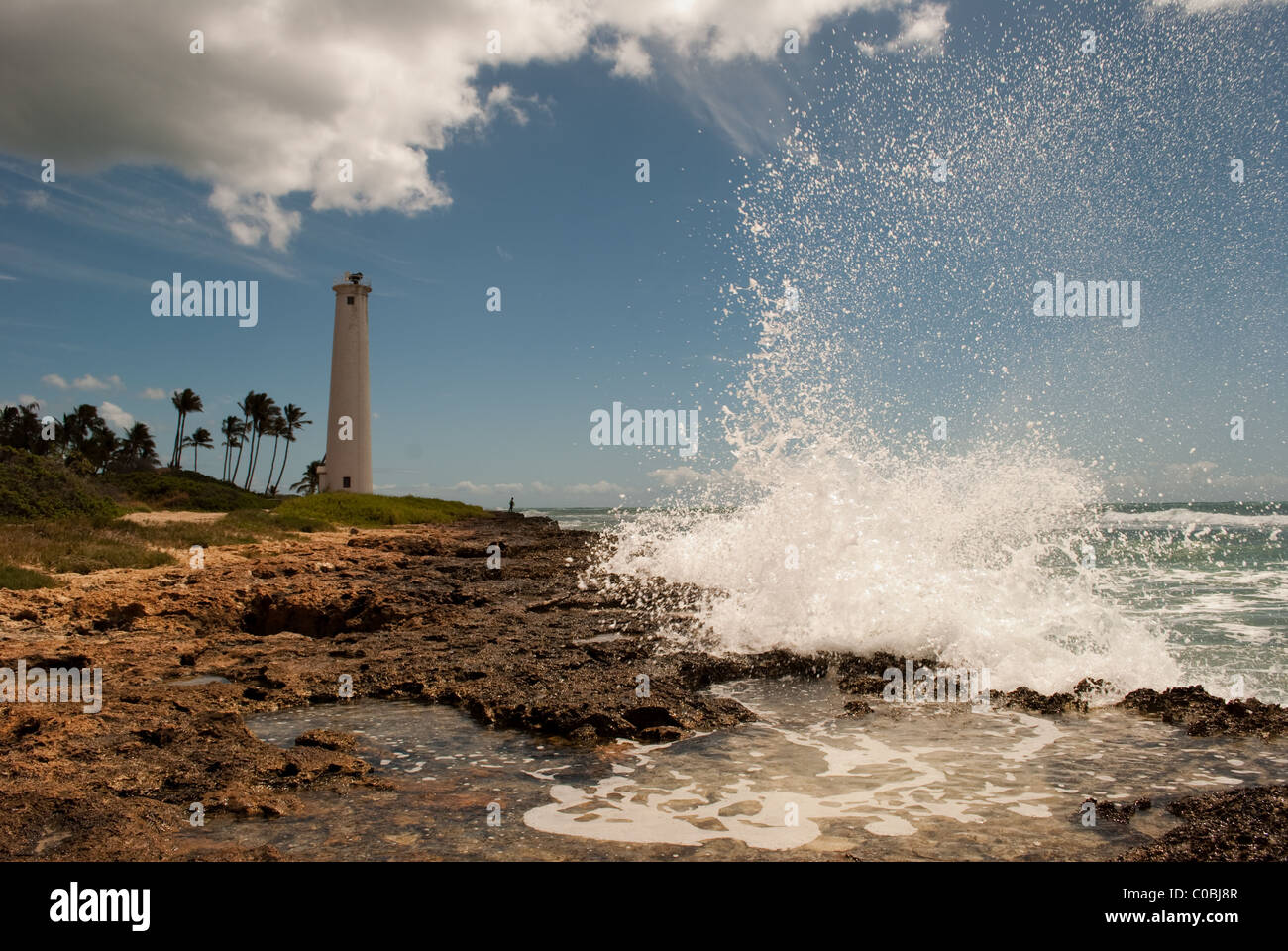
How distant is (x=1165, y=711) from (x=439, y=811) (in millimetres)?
5864

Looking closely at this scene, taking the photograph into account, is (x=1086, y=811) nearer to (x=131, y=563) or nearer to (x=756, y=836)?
(x=756, y=836)

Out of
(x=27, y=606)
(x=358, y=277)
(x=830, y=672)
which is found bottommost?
(x=830, y=672)

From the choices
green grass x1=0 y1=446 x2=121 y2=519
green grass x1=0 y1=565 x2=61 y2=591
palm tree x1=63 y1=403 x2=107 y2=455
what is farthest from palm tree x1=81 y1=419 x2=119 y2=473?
green grass x1=0 y1=565 x2=61 y2=591

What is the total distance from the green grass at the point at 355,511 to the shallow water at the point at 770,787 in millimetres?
23694

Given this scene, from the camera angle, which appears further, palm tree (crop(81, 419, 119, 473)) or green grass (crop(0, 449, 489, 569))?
palm tree (crop(81, 419, 119, 473))

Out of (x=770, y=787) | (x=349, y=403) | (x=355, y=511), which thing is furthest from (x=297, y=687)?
(x=349, y=403)

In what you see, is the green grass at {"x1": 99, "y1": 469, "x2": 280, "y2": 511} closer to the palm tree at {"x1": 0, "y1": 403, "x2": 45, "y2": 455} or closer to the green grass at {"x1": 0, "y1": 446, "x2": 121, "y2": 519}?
the green grass at {"x1": 0, "y1": 446, "x2": 121, "y2": 519}

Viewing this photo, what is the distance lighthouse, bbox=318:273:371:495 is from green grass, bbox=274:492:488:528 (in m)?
3.35

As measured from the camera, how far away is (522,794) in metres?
4.22

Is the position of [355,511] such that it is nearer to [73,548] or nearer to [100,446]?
[73,548]

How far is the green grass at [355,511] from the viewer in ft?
96.4

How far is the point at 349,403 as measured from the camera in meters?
40.1

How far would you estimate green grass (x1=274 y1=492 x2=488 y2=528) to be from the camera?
29.4 meters
